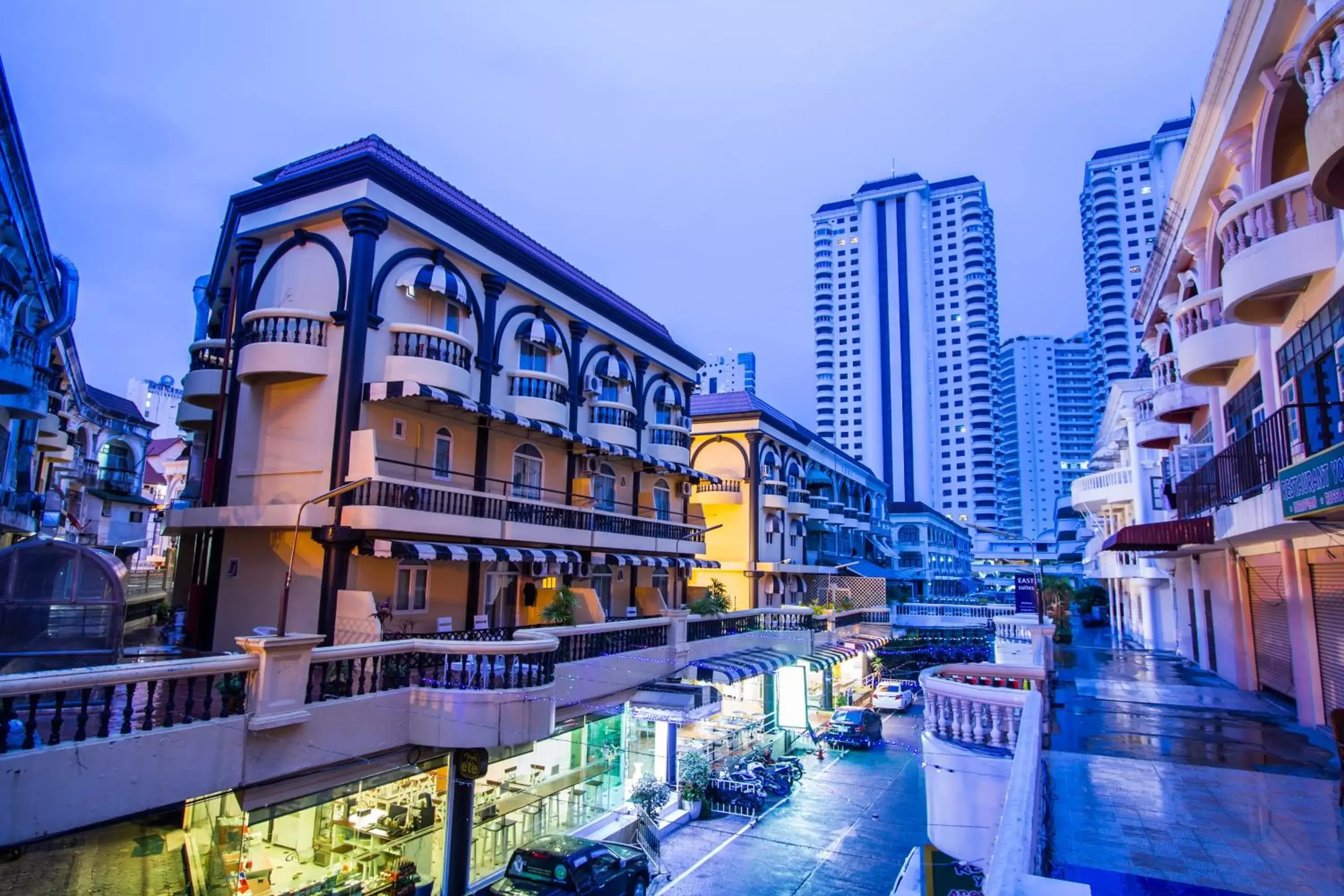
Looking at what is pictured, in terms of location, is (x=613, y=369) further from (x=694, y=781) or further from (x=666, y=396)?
(x=694, y=781)

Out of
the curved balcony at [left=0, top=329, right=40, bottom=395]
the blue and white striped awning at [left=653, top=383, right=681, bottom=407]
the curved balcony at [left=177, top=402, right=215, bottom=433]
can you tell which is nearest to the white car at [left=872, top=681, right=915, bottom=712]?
the blue and white striped awning at [left=653, top=383, right=681, bottom=407]

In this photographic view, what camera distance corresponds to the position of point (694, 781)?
1820 centimetres

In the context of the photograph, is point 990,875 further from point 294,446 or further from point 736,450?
point 736,450

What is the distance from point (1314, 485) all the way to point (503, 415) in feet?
48.2

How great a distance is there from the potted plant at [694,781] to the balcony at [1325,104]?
16.1 meters

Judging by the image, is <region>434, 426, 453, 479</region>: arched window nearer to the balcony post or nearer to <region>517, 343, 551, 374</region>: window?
<region>517, 343, 551, 374</region>: window

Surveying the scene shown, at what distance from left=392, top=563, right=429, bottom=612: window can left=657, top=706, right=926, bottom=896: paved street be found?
24.5 ft

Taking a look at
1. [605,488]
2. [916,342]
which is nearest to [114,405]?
[605,488]

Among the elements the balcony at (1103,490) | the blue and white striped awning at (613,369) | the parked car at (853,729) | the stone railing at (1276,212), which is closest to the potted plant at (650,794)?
the parked car at (853,729)

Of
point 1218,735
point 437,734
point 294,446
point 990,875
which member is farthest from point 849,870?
point 294,446

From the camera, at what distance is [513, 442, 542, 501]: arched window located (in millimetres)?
20109

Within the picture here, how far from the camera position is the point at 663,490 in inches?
1107

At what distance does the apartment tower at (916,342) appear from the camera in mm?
102938

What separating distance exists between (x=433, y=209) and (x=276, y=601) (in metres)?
9.16
